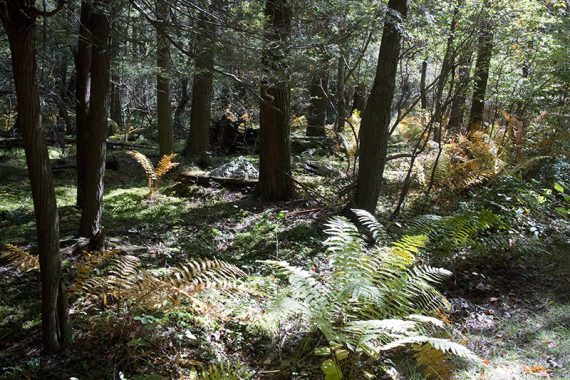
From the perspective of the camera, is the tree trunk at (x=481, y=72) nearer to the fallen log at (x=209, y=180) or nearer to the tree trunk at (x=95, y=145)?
the fallen log at (x=209, y=180)

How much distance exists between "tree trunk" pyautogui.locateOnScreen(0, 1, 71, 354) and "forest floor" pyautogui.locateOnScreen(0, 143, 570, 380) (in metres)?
0.44

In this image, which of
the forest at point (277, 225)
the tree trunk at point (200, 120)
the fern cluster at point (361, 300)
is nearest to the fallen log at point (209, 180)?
the forest at point (277, 225)

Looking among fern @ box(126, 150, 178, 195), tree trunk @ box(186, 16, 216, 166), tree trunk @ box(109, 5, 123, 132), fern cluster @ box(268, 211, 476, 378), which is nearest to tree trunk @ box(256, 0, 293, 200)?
fern @ box(126, 150, 178, 195)

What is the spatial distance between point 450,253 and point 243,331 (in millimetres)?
3167

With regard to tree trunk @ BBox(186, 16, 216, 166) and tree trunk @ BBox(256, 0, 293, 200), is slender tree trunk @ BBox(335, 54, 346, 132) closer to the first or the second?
tree trunk @ BBox(256, 0, 293, 200)

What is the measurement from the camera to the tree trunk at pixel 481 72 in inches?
313

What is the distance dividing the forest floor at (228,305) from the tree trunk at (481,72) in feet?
10.6

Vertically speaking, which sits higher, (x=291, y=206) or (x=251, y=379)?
(x=291, y=206)

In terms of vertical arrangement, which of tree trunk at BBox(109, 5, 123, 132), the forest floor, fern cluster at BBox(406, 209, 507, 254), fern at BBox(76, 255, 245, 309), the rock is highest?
tree trunk at BBox(109, 5, 123, 132)

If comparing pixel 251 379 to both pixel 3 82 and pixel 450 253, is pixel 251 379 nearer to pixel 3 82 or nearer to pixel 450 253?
pixel 450 253

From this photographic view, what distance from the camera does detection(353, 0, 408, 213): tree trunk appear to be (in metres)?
6.20

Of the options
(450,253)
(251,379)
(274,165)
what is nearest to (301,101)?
(274,165)

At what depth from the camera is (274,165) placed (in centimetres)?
797

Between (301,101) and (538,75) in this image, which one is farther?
(301,101)
